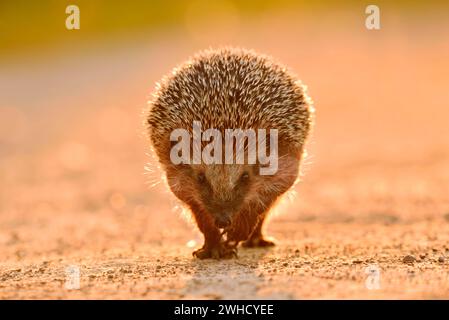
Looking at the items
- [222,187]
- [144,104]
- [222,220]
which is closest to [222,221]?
[222,220]

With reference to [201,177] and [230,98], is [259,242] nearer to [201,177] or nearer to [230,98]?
[201,177]

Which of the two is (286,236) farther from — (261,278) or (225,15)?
(225,15)

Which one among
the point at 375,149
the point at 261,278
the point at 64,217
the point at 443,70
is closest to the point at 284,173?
the point at 261,278

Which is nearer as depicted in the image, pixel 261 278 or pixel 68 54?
pixel 261 278

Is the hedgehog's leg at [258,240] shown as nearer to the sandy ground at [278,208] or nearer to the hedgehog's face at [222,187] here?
the sandy ground at [278,208]

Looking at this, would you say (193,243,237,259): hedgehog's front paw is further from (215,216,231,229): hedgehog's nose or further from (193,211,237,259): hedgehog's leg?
(215,216,231,229): hedgehog's nose

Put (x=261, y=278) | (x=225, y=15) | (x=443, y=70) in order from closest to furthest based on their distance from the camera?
(x=261, y=278)
(x=443, y=70)
(x=225, y=15)
